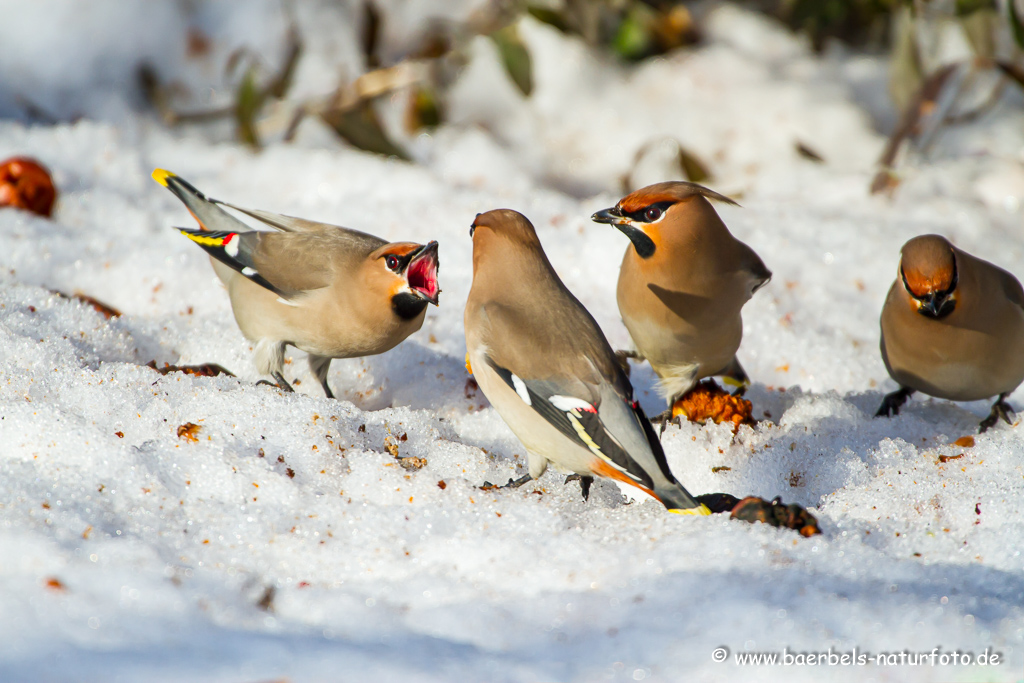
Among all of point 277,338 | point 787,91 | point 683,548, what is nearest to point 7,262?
point 277,338

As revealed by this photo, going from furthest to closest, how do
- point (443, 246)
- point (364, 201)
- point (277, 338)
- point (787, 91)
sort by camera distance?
point (787, 91), point (364, 201), point (443, 246), point (277, 338)

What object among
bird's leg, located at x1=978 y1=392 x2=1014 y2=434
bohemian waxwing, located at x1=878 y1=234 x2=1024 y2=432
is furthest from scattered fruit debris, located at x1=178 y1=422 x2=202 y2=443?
bird's leg, located at x1=978 y1=392 x2=1014 y2=434

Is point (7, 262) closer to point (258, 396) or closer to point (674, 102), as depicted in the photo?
point (258, 396)

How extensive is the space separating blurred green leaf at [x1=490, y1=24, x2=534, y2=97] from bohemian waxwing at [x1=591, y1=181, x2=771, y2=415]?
7.68 ft

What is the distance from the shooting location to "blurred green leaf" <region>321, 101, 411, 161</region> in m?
5.07

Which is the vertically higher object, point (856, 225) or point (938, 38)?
point (938, 38)

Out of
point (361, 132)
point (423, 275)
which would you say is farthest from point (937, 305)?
point (361, 132)

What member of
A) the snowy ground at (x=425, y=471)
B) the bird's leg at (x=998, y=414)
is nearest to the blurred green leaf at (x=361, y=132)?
the snowy ground at (x=425, y=471)

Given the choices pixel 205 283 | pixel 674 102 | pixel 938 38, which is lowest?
pixel 205 283

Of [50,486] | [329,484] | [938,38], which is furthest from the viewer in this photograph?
[938,38]

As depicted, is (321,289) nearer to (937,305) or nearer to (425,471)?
(425,471)

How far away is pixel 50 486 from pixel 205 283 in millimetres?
1782

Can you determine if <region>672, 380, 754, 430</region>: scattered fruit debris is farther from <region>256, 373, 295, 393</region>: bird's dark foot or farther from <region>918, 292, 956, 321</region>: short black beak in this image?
<region>256, 373, 295, 393</region>: bird's dark foot

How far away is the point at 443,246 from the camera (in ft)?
13.6
